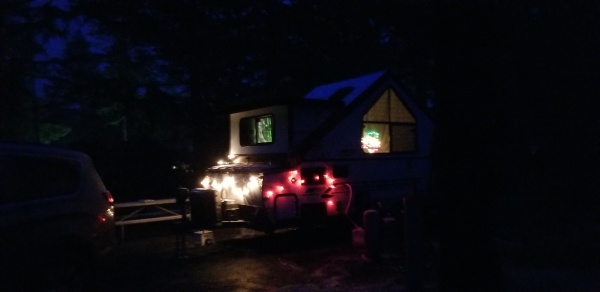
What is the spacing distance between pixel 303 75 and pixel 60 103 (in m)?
8.12

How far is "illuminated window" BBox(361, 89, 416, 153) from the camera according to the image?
11.9m

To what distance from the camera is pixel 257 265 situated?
8.96 meters

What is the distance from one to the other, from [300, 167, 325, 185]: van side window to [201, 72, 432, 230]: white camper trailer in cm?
2

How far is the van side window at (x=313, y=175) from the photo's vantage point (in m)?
10.5

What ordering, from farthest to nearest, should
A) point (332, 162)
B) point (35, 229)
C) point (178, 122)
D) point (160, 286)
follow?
point (178, 122) → point (332, 162) → point (160, 286) → point (35, 229)

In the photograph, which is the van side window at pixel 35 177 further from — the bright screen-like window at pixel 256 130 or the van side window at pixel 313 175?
the bright screen-like window at pixel 256 130

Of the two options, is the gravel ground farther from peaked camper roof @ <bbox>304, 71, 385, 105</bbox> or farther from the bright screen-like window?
peaked camper roof @ <bbox>304, 71, 385, 105</bbox>

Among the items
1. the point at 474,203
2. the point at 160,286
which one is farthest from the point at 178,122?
the point at 474,203

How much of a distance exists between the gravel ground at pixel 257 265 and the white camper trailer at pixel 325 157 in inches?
27.0

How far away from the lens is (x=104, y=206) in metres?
6.84

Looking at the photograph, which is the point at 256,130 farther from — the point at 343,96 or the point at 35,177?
the point at 35,177

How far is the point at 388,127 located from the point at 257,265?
4.74 meters

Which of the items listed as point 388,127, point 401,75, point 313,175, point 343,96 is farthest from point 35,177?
point 401,75

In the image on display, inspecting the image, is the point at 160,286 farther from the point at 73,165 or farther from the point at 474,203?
the point at 474,203
